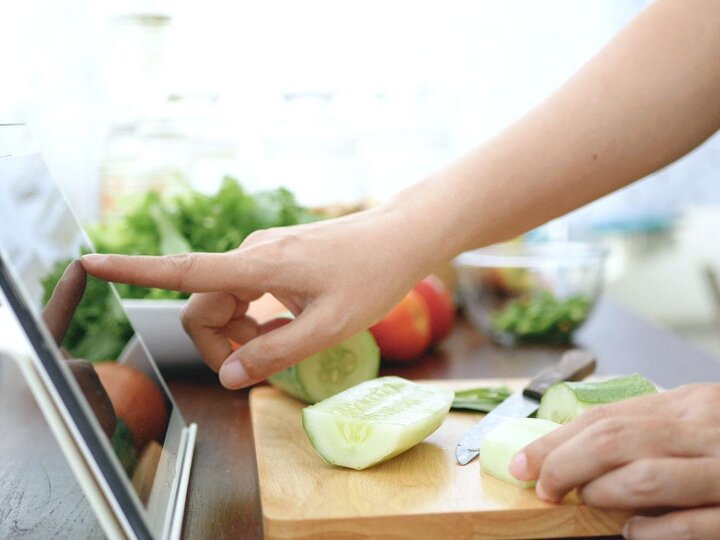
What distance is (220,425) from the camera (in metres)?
1.19

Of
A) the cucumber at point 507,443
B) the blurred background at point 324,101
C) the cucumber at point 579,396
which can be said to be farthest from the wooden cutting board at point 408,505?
the blurred background at point 324,101

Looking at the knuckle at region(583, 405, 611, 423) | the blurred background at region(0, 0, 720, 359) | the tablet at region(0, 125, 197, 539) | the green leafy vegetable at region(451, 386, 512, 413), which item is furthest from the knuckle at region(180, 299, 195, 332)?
the blurred background at region(0, 0, 720, 359)

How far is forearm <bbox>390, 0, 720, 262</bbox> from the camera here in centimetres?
106

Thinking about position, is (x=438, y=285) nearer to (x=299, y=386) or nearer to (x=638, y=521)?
(x=299, y=386)

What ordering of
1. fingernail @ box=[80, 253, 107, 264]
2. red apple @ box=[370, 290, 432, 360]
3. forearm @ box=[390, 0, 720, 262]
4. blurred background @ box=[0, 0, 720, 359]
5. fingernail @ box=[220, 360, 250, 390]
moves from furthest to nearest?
blurred background @ box=[0, 0, 720, 359] < red apple @ box=[370, 290, 432, 360] < forearm @ box=[390, 0, 720, 262] < fingernail @ box=[220, 360, 250, 390] < fingernail @ box=[80, 253, 107, 264]

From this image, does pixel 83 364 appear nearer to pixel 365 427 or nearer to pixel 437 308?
pixel 365 427

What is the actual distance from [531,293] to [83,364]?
118cm

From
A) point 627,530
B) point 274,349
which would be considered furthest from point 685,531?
point 274,349

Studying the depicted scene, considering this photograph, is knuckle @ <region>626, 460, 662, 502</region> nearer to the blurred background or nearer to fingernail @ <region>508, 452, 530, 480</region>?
fingernail @ <region>508, 452, 530, 480</region>

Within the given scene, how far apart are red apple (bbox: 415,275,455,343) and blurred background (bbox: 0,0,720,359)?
0.40m

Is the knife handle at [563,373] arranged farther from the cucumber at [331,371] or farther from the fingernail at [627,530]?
the fingernail at [627,530]

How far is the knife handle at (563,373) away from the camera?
1137mm

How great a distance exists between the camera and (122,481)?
647mm

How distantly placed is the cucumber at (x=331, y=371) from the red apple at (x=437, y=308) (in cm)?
42
